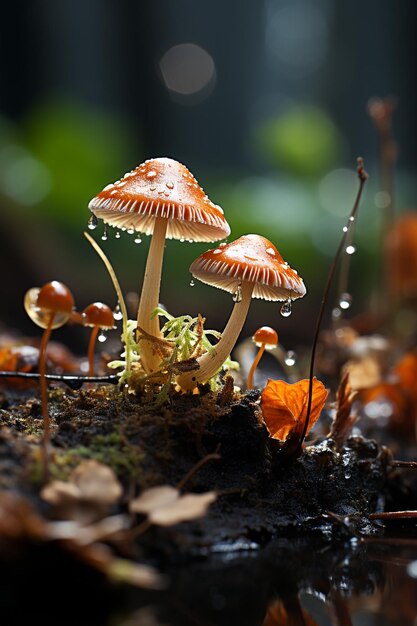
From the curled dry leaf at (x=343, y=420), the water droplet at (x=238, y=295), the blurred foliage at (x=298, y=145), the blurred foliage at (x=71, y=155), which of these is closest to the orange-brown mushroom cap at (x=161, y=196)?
the water droplet at (x=238, y=295)

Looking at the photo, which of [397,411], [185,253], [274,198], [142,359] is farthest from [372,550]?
[274,198]

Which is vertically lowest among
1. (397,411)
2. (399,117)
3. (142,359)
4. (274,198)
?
(397,411)

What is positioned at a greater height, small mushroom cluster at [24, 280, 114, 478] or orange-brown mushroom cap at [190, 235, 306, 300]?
orange-brown mushroom cap at [190, 235, 306, 300]

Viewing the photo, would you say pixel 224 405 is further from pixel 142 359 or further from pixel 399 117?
pixel 399 117

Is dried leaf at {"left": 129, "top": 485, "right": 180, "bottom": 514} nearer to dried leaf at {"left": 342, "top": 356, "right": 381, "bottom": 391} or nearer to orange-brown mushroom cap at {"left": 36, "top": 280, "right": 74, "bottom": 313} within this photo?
orange-brown mushroom cap at {"left": 36, "top": 280, "right": 74, "bottom": 313}

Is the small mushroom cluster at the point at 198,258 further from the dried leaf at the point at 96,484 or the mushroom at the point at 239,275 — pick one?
the dried leaf at the point at 96,484

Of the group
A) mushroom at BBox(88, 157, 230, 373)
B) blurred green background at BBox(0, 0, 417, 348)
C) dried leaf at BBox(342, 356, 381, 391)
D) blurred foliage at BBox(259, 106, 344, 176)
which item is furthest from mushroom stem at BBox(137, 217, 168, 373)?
blurred foliage at BBox(259, 106, 344, 176)
